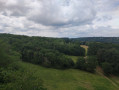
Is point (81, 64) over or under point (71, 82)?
over

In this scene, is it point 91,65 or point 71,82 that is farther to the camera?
point 91,65

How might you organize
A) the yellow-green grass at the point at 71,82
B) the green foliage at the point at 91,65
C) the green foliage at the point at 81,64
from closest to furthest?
1. the yellow-green grass at the point at 71,82
2. the green foliage at the point at 91,65
3. the green foliage at the point at 81,64

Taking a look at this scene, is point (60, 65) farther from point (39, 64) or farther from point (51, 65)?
point (39, 64)

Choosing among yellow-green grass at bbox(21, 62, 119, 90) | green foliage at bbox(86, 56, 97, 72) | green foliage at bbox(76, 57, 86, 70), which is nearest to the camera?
yellow-green grass at bbox(21, 62, 119, 90)

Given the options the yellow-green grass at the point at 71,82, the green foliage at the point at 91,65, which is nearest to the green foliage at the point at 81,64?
the green foliage at the point at 91,65

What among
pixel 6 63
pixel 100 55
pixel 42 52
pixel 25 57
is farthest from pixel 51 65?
pixel 100 55

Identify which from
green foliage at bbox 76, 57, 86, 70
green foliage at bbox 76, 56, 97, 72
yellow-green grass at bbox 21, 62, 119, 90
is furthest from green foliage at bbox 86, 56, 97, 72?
yellow-green grass at bbox 21, 62, 119, 90

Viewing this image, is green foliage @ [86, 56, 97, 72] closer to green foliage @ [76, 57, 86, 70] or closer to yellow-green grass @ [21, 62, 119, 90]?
green foliage @ [76, 57, 86, 70]

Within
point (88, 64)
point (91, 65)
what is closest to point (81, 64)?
point (88, 64)

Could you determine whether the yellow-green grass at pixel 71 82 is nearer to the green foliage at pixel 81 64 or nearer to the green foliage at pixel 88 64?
the green foliage at pixel 88 64

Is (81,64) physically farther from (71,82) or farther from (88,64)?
(71,82)

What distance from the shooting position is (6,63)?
60.2ft

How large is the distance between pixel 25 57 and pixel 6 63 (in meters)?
21.8

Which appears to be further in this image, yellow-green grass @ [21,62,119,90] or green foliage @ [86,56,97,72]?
green foliage @ [86,56,97,72]
